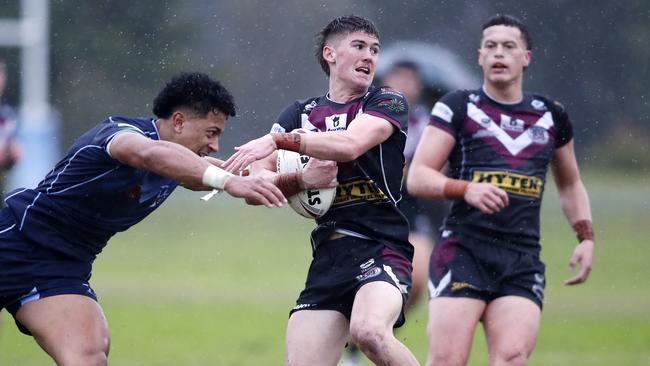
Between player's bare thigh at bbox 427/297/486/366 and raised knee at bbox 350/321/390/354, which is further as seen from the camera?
player's bare thigh at bbox 427/297/486/366

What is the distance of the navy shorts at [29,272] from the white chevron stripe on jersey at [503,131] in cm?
237

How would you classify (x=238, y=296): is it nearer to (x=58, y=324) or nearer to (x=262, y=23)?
(x=262, y=23)

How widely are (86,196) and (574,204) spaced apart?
2.81 metres

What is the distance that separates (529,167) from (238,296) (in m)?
8.48

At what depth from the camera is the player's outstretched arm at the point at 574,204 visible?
6.86m

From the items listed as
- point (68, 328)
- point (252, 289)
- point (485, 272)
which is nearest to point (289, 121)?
point (485, 272)

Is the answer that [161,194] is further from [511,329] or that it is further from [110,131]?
[511,329]

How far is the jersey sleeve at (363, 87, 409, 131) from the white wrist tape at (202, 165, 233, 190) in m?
0.87

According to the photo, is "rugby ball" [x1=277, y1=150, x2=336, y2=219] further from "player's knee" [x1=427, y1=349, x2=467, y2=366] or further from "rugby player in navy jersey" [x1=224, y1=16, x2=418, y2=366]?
"player's knee" [x1=427, y1=349, x2=467, y2=366]

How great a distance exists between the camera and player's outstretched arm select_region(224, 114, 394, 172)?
5.52 m

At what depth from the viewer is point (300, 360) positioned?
566cm

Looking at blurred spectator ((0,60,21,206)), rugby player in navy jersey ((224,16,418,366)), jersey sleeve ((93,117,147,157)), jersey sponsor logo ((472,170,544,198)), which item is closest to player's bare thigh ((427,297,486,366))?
rugby player in navy jersey ((224,16,418,366))

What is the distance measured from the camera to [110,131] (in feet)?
18.7

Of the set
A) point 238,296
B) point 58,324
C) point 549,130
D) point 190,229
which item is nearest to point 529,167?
point 549,130
